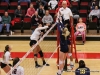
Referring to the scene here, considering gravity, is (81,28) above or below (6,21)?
below

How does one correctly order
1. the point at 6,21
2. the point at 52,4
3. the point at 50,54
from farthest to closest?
1. the point at 52,4
2. the point at 6,21
3. the point at 50,54

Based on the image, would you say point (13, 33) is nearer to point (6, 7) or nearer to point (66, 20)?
point (6, 7)

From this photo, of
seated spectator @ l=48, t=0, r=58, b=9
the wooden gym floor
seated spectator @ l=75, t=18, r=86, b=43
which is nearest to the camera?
the wooden gym floor

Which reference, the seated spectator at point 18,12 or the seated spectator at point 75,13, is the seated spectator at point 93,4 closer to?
the seated spectator at point 75,13

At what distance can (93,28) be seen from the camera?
57.4 ft

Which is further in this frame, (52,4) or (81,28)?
(52,4)

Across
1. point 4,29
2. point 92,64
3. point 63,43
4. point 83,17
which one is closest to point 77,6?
point 83,17

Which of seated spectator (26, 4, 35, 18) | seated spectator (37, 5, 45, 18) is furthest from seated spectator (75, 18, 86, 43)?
seated spectator (26, 4, 35, 18)

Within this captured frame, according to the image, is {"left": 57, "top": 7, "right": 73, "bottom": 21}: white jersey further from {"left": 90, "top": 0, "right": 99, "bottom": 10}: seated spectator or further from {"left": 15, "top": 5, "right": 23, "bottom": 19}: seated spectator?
{"left": 15, "top": 5, "right": 23, "bottom": 19}: seated spectator

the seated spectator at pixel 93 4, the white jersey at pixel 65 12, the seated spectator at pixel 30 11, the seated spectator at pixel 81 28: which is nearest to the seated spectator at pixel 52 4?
the seated spectator at pixel 30 11

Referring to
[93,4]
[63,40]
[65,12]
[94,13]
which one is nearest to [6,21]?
[94,13]

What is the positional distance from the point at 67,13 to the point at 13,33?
7085 millimetres

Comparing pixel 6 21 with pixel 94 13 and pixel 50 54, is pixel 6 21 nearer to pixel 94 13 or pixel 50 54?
pixel 50 54

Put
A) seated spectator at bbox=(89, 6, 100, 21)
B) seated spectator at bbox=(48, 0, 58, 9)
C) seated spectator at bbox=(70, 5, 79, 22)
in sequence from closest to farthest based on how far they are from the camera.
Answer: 1. seated spectator at bbox=(70, 5, 79, 22)
2. seated spectator at bbox=(89, 6, 100, 21)
3. seated spectator at bbox=(48, 0, 58, 9)
